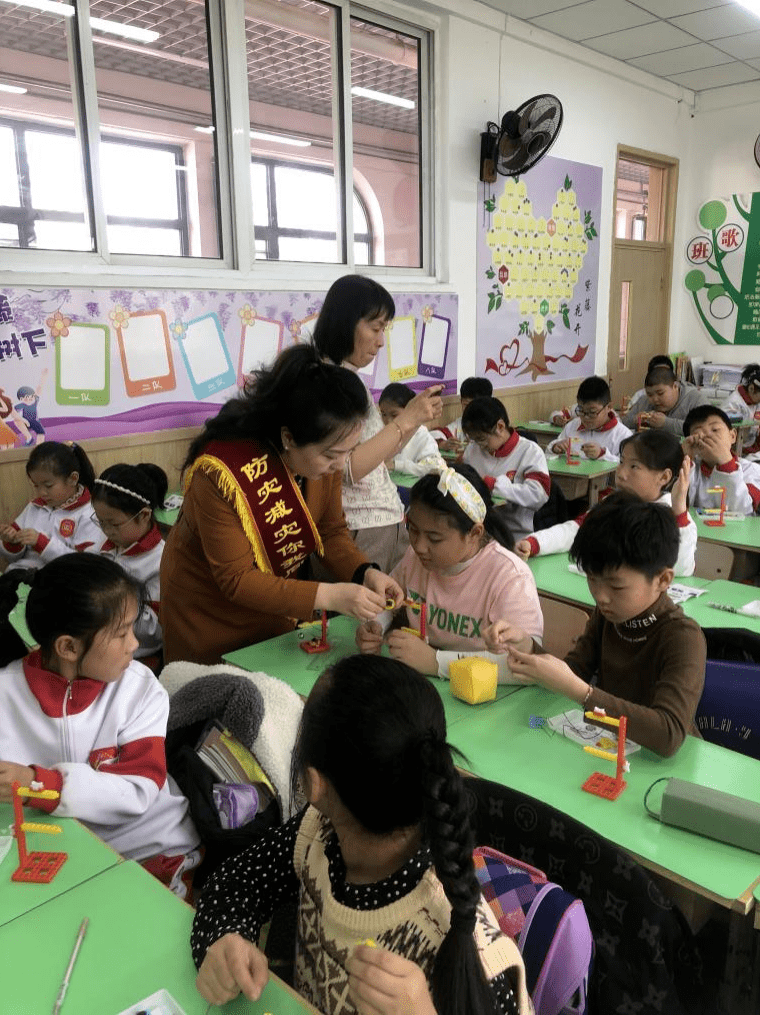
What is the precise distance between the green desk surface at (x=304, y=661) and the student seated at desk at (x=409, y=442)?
2320mm

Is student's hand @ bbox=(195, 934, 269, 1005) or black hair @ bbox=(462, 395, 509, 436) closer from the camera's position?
student's hand @ bbox=(195, 934, 269, 1005)

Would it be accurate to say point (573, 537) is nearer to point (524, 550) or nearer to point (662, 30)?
point (524, 550)

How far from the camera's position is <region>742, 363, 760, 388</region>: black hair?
6148 mm

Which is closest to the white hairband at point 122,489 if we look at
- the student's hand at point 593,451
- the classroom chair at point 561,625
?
the classroom chair at point 561,625

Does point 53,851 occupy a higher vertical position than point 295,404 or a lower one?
lower

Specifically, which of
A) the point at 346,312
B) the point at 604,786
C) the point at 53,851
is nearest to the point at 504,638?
the point at 604,786

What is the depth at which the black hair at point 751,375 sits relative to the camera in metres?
6.15

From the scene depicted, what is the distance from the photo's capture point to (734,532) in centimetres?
Result: 312

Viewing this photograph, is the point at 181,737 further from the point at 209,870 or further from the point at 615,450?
the point at 615,450

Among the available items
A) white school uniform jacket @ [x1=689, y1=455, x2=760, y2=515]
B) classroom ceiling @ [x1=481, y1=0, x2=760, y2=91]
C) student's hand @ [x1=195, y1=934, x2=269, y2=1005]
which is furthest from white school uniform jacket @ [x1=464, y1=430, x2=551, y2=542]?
classroom ceiling @ [x1=481, y1=0, x2=760, y2=91]

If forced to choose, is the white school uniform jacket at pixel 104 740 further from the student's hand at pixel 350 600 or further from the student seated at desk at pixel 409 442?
the student seated at desk at pixel 409 442

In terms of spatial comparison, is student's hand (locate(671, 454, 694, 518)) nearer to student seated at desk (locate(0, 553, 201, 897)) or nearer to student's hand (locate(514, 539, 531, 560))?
student's hand (locate(514, 539, 531, 560))

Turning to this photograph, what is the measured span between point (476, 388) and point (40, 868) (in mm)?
4498

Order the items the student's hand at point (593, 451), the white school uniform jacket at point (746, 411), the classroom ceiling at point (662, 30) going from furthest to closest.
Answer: the white school uniform jacket at point (746, 411)
the classroom ceiling at point (662, 30)
the student's hand at point (593, 451)
